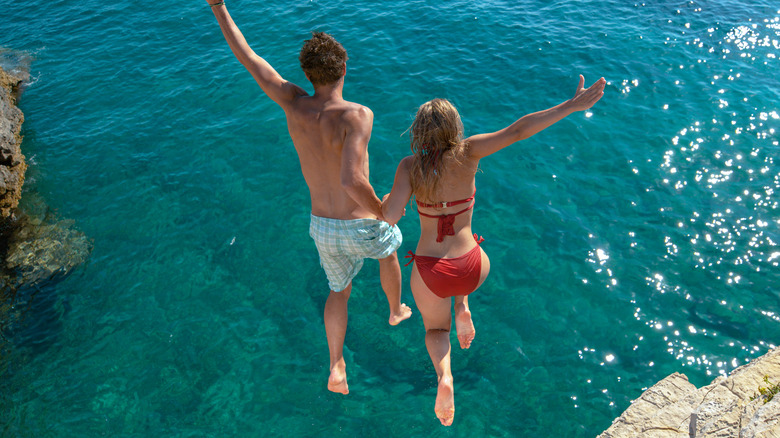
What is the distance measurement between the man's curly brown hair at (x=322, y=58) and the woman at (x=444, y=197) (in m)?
0.82

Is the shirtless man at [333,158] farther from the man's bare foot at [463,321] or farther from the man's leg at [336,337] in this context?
the man's bare foot at [463,321]

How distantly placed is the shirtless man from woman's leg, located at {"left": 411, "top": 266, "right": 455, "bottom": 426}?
554 mm

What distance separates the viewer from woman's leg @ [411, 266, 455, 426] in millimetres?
4480

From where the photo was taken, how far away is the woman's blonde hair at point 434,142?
381 cm

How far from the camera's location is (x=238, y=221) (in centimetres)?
786

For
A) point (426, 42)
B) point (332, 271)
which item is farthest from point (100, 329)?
point (426, 42)

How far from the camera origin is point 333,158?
14.0ft

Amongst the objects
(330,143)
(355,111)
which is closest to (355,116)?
(355,111)

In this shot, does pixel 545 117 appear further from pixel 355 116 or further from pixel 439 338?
pixel 439 338

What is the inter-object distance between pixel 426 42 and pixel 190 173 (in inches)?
255

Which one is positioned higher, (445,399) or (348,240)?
(348,240)

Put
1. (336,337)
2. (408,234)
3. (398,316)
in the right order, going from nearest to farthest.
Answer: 1. (336,337)
2. (398,316)
3. (408,234)

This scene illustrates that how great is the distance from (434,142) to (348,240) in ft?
4.29

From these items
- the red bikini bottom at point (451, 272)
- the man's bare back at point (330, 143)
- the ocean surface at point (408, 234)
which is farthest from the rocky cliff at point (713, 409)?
the man's bare back at point (330, 143)
